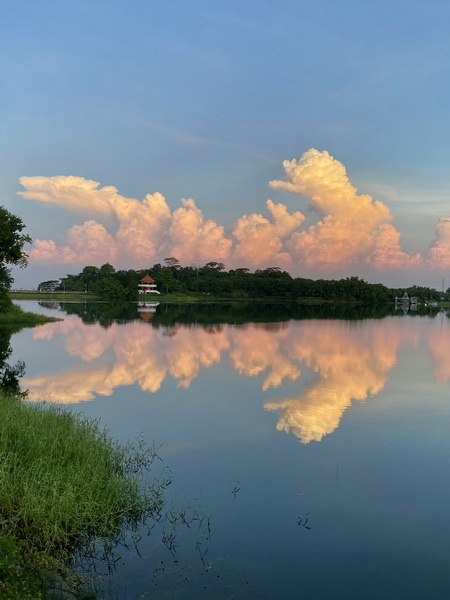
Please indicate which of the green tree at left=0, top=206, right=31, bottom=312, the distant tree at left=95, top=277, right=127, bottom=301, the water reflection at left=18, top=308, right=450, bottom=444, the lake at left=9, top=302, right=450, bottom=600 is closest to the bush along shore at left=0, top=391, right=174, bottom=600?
the lake at left=9, top=302, right=450, bottom=600

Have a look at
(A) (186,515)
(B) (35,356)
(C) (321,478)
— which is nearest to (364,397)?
(C) (321,478)

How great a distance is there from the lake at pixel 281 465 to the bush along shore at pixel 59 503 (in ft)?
2.59

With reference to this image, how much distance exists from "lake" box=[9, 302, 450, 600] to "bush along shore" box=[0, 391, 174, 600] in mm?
790

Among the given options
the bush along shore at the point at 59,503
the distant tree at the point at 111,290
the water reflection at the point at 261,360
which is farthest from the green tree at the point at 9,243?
the distant tree at the point at 111,290

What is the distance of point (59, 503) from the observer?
40.5 feet

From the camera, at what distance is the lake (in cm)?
1155

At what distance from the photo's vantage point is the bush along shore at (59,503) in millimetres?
9945

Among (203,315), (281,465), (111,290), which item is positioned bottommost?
(281,465)

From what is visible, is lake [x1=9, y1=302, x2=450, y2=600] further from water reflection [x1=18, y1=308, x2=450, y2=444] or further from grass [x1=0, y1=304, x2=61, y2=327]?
grass [x1=0, y1=304, x2=61, y2=327]

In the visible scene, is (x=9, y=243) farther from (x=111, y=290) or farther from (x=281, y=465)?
(x=111, y=290)

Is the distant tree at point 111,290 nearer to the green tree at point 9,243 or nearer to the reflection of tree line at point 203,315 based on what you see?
the reflection of tree line at point 203,315

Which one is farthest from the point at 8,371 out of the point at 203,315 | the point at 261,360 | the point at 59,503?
the point at 203,315

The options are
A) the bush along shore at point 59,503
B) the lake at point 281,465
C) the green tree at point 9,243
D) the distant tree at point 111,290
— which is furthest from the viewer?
the distant tree at point 111,290

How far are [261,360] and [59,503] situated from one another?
33.2m
